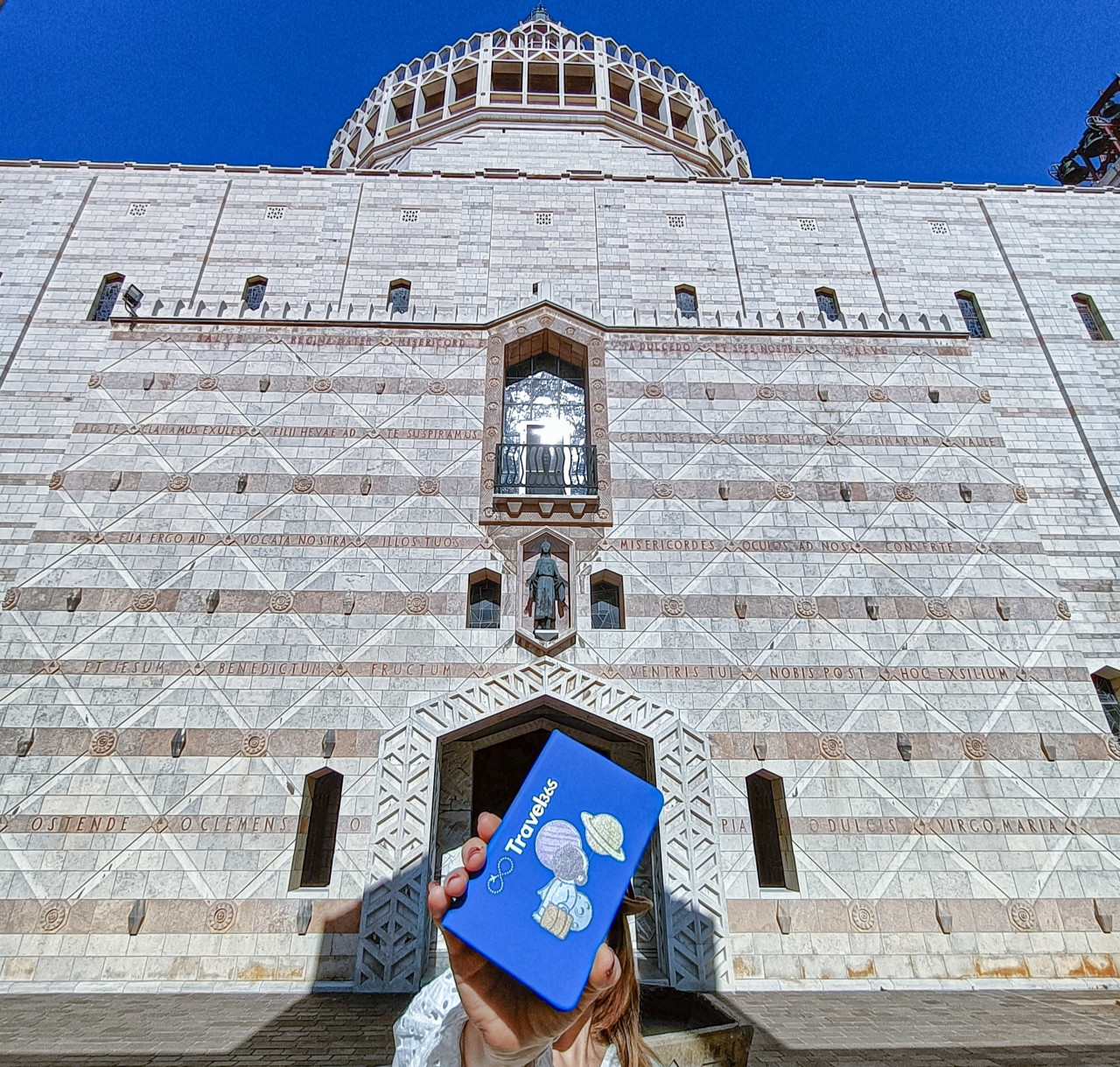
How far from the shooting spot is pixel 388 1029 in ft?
25.4

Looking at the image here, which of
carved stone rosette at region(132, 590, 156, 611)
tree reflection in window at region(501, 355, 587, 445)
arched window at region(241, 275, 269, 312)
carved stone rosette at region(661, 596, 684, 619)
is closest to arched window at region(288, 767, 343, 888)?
carved stone rosette at region(132, 590, 156, 611)

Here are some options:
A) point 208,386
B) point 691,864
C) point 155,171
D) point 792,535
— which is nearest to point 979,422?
point 792,535

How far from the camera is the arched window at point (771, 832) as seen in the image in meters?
10.5

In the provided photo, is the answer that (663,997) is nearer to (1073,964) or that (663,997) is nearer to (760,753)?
(760,753)

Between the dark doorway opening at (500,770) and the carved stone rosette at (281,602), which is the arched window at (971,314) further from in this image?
the carved stone rosette at (281,602)

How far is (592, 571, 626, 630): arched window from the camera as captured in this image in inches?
470

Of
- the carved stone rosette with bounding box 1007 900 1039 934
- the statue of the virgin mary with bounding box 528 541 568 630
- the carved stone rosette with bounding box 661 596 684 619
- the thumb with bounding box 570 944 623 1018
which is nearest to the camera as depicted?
the thumb with bounding box 570 944 623 1018

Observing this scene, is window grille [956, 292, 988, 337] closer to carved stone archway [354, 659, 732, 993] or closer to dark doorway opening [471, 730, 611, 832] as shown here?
carved stone archway [354, 659, 732, 993]

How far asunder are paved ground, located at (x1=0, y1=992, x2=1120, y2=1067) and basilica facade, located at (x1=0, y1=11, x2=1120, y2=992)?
58 centimetres

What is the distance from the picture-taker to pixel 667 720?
11.0 m

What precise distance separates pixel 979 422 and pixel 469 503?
9452 mm

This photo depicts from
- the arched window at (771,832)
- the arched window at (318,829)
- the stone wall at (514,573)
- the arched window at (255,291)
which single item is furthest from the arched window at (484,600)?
the arched window at (255,291)

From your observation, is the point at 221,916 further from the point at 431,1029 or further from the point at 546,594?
the point at 431,1029

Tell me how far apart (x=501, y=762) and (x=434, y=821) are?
92.2 inches
